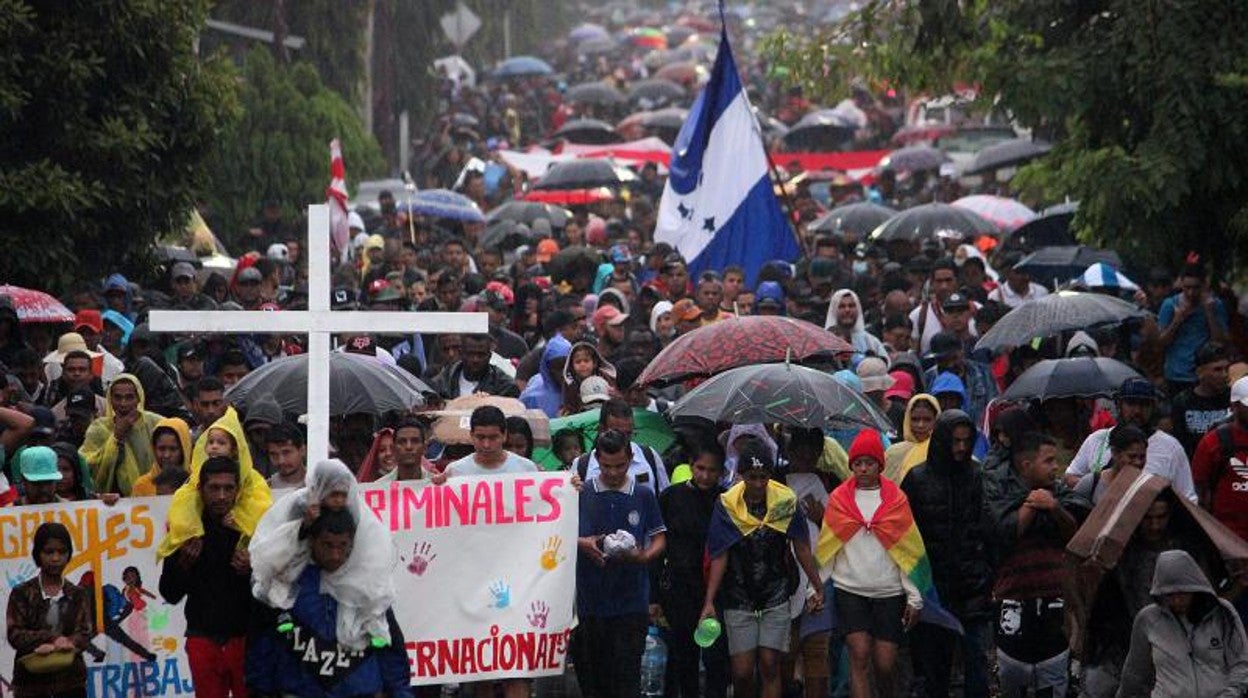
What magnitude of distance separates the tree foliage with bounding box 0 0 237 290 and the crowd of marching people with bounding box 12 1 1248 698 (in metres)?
0.55

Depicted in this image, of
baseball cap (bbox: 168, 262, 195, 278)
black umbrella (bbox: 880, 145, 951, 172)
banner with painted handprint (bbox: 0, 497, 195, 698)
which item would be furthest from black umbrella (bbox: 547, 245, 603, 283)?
black umbrella (bbox: 880, 145, 951, 172)

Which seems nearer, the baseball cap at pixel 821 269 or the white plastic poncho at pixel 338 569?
the white plastic poncho at pixel 338 569

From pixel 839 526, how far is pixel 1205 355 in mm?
2524

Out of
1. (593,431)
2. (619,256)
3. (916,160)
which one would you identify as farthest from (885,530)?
(916,160)

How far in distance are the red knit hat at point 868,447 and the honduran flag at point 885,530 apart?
0.42 feet

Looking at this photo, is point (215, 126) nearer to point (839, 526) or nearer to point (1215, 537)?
point (839, 526)

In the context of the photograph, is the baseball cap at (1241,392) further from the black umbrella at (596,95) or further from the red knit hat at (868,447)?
the black umbrella at (596,95)

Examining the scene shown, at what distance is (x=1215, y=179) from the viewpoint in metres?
15.3

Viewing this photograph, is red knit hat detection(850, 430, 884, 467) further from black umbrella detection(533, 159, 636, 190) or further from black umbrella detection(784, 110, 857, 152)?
black umbrella detection(784, 110, 857, 152)

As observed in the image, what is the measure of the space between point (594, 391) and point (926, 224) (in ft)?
28.5

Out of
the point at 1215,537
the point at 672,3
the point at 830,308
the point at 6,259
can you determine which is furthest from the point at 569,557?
the point at 672,3

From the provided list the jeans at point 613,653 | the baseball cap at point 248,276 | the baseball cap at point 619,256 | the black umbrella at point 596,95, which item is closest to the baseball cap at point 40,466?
the jeans at point 613,653

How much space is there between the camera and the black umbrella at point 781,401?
12.6 metres

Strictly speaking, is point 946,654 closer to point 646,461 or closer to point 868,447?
point 868,447
